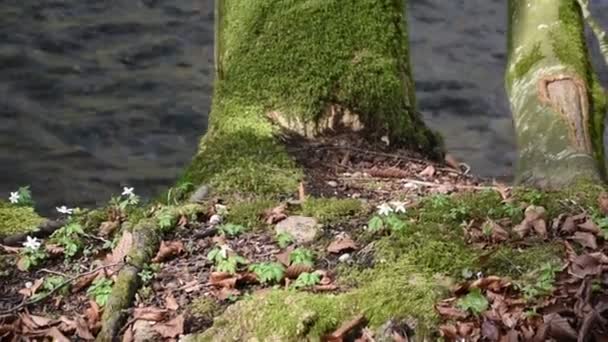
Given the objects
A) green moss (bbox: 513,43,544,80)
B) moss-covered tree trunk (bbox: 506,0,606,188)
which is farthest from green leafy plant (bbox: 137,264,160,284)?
green moss (bbox: 513,43,544,80)

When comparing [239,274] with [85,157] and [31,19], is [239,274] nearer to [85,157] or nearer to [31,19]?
[85,157]

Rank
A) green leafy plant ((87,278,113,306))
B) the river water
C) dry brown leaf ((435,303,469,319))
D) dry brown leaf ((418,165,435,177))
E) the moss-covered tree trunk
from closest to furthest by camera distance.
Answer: dry brown leaf ((435,303,469,319)) → green leafy plant ((87,278,113,306)) → the moss-covered tree trunk → dry brown leaf ((418,165,435,177)) → the river water

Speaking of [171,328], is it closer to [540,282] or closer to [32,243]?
[32,243]

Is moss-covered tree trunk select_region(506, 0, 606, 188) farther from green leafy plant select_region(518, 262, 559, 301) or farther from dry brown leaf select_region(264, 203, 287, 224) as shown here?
dry brown leaf select_region(264, 203, 287, 224)

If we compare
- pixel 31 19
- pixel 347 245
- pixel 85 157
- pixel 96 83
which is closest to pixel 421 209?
pixel 347 245

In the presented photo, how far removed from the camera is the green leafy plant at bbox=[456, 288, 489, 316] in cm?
327

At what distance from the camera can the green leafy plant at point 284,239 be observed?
3.81 metres

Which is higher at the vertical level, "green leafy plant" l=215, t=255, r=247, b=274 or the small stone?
the small stone

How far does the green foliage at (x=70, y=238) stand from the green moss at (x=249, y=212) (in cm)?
62

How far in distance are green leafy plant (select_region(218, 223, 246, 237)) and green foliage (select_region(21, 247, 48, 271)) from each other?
0.72 meters

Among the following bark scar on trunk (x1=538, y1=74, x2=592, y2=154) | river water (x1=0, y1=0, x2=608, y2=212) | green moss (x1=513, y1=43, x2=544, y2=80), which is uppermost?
green moss (x1=513, y1=43, x2=544, y2=80)

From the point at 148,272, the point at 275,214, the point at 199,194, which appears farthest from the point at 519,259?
the point at 199,194

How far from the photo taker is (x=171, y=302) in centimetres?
353

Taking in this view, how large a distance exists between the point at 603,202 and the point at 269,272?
1.46 metres
